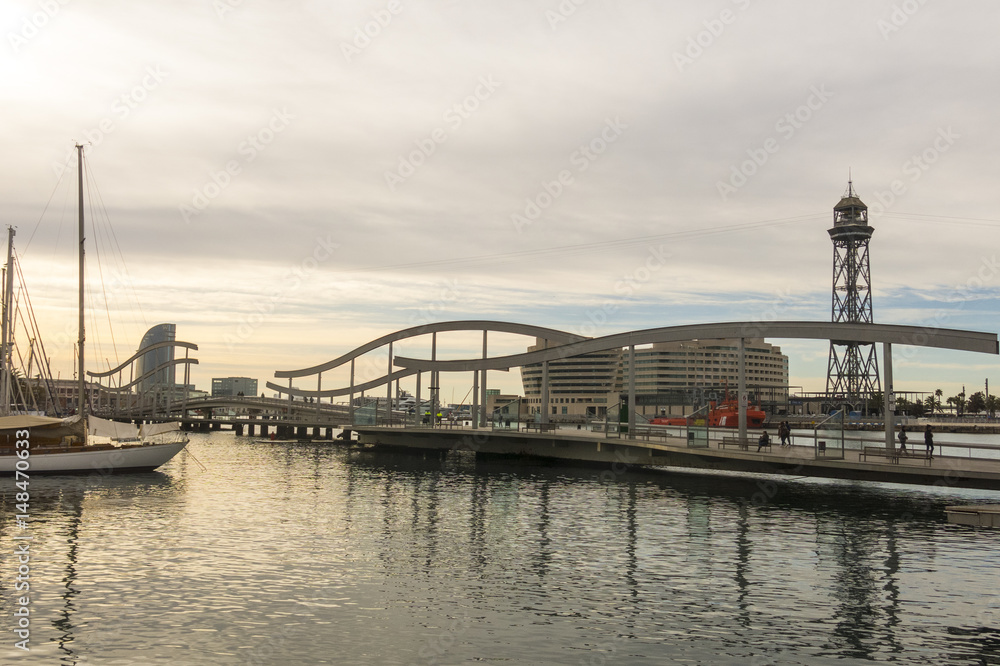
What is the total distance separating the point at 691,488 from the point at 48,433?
42260mm

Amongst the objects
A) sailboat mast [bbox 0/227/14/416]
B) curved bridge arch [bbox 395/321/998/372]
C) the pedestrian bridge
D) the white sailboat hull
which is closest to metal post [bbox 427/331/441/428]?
the pedestrian bridge

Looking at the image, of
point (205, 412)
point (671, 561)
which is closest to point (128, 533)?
point (671, 561)

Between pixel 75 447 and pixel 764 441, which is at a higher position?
pixel 764 441

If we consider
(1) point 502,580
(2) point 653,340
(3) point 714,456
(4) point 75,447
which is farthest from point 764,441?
(4) point 75,447

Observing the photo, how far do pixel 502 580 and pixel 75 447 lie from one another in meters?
40.7

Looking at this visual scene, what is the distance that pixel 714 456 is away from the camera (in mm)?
45562

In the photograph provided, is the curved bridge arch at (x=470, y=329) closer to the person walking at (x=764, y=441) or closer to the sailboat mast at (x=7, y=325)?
the person walking at (x=764, y=441)

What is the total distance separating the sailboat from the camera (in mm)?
50594

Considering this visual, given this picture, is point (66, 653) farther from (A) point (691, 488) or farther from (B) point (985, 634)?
(A) point (691, 488)

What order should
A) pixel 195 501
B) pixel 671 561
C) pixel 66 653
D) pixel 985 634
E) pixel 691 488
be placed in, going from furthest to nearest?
1. pixel 691 488
2. pixel 195 501
3. pixel 671 561
4. pixel 985 634
5. pixel 66 653

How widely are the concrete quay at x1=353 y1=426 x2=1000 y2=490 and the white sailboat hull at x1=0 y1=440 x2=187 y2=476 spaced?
26508 mm

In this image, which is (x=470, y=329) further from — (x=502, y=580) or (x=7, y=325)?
(x=502, y=580)

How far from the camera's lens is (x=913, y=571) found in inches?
944

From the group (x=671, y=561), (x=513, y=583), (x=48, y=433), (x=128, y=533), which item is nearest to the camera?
(x=513, y=583)
